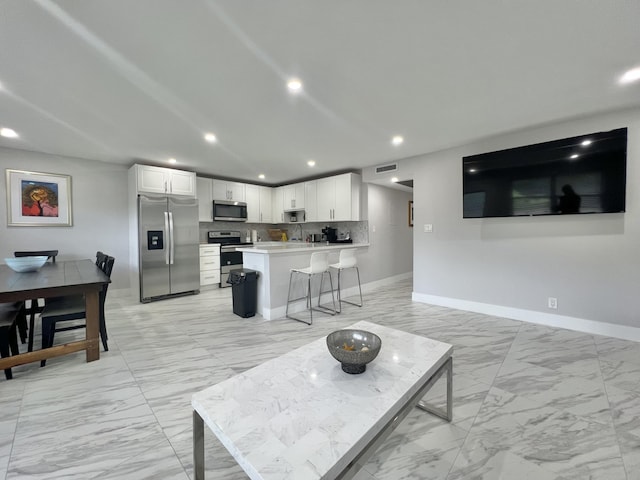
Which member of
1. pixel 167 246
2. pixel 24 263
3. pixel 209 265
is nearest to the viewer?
pixel 24 263

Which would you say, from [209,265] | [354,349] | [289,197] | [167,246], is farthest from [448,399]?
[289,197]

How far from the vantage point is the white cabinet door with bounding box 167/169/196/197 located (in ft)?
15.3

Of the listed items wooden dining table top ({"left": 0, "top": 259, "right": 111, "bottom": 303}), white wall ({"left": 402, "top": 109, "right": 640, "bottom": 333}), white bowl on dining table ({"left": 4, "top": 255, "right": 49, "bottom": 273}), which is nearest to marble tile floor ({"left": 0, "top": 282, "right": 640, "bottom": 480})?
white wall ({"left": 402, "top": 109, "right": 640, "bottom": 333})

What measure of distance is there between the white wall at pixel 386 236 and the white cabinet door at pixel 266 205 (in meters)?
2.50

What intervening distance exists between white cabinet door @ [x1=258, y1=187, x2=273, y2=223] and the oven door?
1150mm

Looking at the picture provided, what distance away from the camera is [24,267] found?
266 centimetres

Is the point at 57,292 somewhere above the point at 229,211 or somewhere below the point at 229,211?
below

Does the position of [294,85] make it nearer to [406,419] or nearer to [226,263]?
[406,419]

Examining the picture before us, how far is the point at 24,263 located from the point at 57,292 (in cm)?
101

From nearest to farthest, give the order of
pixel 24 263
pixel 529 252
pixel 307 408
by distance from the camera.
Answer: pixel 307 408, pixel 24 263, pixel 529 252

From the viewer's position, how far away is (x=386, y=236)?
5617mm

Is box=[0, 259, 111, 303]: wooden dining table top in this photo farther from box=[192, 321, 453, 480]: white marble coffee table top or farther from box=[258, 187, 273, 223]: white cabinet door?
box=[258, 187, 273, 223]: white cabinet door

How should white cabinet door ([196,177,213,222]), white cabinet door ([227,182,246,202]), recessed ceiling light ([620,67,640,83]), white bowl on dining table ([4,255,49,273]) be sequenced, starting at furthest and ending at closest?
white cabinet door ([227,182,246,202])
white cabinet door ([196,177,213,222])
white bowl on dining table ([4,255,49,273])
recessed ceiling light ([620,67,640,83])

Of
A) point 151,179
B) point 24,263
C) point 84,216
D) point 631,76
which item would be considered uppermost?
point 631,76
